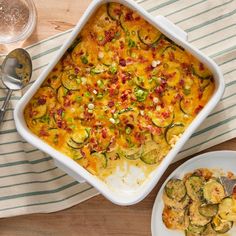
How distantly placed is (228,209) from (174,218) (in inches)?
8.0

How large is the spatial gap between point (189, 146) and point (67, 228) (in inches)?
22.7

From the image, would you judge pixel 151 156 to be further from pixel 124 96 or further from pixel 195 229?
pixel 195 229

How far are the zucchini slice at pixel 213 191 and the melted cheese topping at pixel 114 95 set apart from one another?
0.81 feet

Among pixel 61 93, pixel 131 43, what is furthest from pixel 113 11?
pixel 61 93

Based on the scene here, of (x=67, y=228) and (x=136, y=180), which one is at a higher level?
(x=136, y=180)

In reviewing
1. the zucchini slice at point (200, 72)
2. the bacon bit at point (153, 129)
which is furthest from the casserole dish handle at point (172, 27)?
the bacon bit at point (153, 129)

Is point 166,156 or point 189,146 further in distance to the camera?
point 189,146

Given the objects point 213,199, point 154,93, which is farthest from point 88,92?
point 213,199

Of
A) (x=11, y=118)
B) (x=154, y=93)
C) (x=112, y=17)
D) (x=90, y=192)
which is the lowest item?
(x=90, y=192)

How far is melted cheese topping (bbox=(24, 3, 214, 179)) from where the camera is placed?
6.04ft

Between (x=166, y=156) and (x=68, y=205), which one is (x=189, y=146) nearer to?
(x=166, y=156)

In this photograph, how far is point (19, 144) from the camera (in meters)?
1.98

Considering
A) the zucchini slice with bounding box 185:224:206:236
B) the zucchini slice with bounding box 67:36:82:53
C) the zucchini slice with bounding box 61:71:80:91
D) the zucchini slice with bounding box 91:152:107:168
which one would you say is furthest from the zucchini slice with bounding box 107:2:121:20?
the zucchini slice with bounding box 185:224:206:236

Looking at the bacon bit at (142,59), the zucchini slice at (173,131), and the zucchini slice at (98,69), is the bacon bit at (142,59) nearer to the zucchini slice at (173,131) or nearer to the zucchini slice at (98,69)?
the zucchini slice at (98,69)
